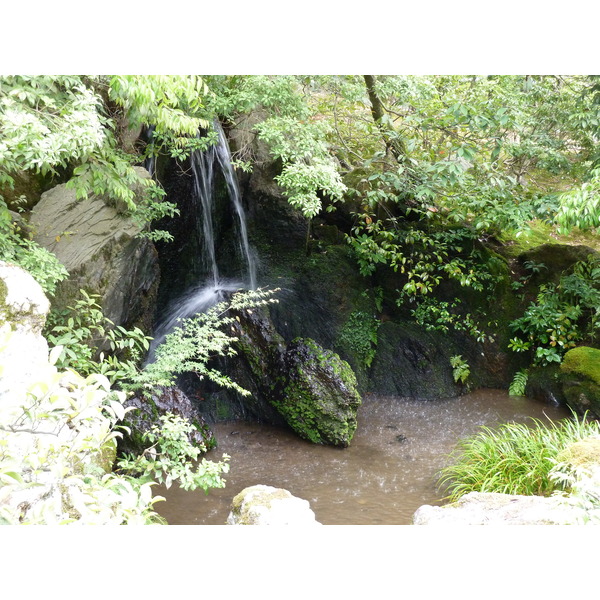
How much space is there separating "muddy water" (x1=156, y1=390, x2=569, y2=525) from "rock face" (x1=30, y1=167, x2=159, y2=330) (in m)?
1.89

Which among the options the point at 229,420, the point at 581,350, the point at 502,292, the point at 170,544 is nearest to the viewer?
the point at 170,544

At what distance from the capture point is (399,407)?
6344 millimetres

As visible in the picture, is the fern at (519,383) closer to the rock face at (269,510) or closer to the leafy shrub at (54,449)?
the rock face at (269,510)

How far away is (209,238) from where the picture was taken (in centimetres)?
655

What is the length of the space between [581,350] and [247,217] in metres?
4.46

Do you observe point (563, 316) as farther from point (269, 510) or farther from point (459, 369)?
point (269, 510)

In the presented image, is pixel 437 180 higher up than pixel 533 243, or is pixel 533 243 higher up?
pixel 437 180

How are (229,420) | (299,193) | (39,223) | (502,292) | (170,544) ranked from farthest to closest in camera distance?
(502,292) < (229,420) < (299,193) < (39,223) < (170,544)

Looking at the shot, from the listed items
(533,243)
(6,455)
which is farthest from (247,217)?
(6,455)

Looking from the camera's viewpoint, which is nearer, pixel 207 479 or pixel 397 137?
pixel 207 479

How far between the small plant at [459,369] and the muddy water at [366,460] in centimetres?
26

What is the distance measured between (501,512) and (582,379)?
9.67 ft

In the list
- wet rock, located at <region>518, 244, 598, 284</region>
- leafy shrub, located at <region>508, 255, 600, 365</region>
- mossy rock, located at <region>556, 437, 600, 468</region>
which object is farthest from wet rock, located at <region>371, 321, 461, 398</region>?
mossy rock, located at <region>556, 437, 600, 468</region>
